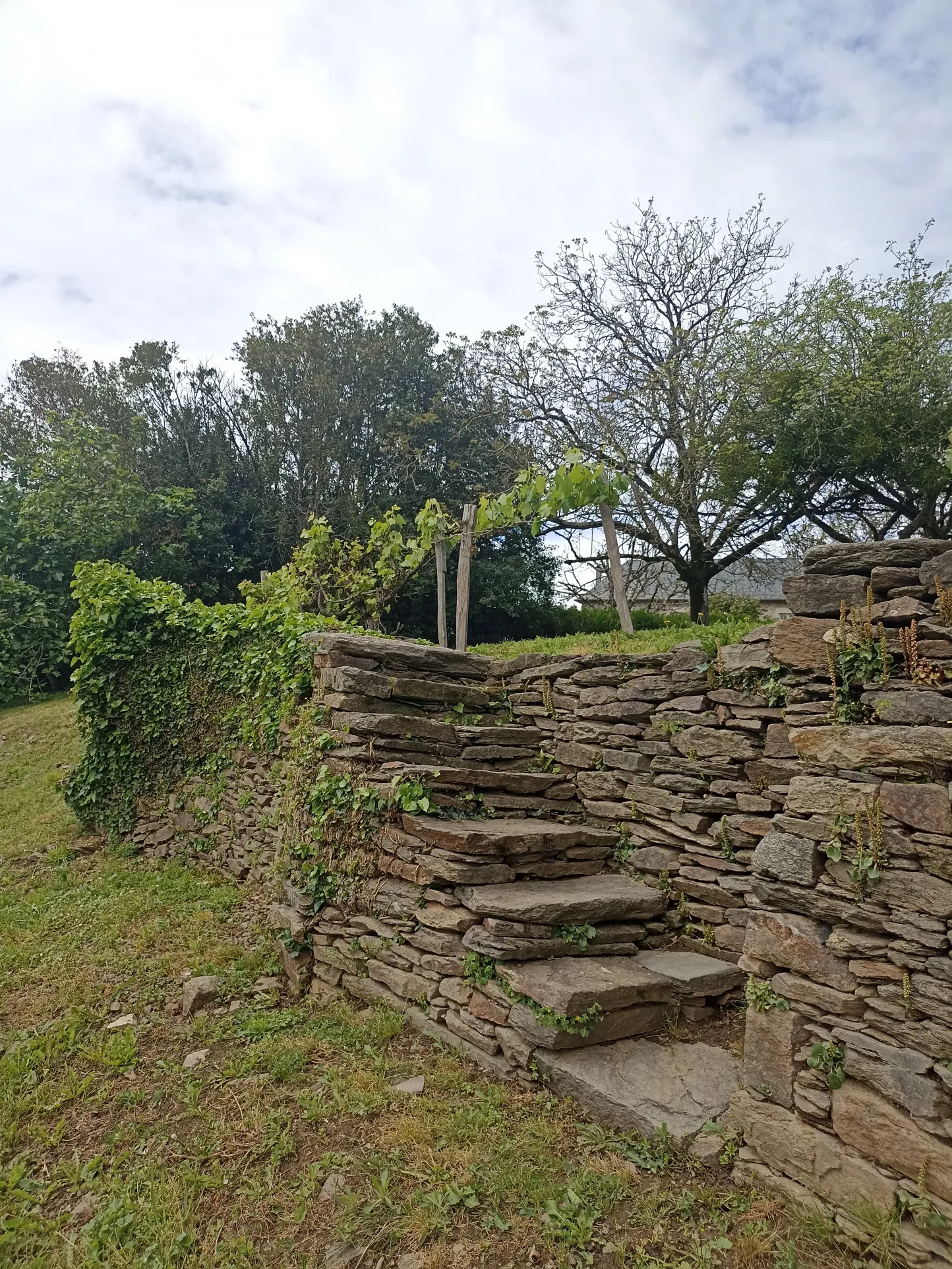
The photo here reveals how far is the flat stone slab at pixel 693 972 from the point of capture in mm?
3723

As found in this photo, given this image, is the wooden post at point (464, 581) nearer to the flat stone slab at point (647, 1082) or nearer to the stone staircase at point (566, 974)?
the stone staircase at point (566, 974)

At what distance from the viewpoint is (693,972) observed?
3.78m

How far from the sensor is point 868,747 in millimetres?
2746

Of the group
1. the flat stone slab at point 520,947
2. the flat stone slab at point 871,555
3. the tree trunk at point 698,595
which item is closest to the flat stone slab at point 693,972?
the flat stone slab at point 520,947

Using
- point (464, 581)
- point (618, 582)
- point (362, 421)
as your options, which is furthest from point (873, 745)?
point (362, 421)

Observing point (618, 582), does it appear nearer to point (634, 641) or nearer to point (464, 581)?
point (634, 641)

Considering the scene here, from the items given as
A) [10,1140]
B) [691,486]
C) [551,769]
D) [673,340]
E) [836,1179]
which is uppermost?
[673,340]

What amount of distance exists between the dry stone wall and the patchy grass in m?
0.46

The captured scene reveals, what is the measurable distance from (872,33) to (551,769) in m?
4.54

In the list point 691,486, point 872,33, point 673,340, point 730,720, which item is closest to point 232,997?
point 730,720

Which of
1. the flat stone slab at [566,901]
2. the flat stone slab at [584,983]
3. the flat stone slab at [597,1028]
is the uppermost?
the flat stone slab at [566,901]

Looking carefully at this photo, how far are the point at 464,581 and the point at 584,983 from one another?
4948 mm

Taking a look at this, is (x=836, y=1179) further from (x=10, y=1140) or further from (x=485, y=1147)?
(x=10, y=1140)

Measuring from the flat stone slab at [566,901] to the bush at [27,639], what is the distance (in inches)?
457
